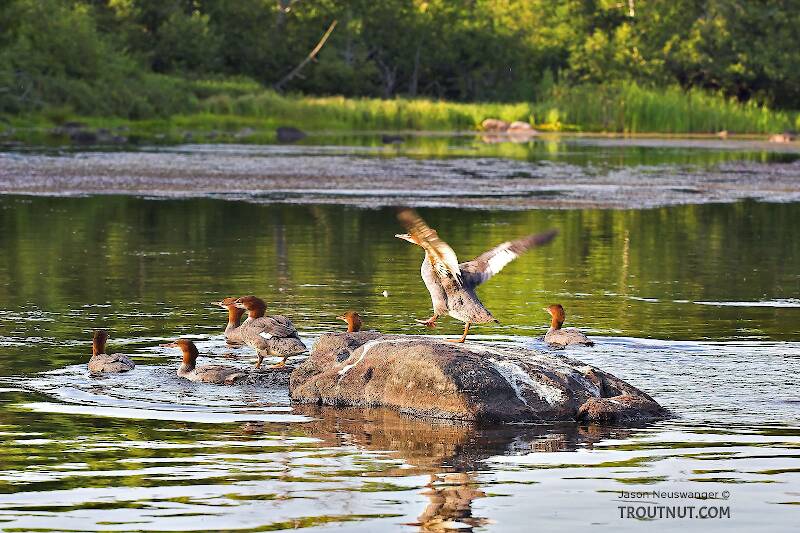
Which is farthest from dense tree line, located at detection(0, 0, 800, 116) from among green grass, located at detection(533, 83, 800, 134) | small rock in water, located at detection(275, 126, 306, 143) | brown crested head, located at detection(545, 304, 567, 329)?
brown crested head, located at detection(545, 304, 567, 329)

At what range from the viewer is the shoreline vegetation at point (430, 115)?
7269cm

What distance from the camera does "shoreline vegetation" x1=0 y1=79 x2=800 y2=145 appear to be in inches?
2862

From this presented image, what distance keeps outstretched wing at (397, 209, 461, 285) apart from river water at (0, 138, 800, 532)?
1.53 metres

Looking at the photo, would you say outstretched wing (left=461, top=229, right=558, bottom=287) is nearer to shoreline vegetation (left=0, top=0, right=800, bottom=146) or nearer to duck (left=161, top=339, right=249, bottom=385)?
duck (left=161, top=339, right=249, bottom=385)

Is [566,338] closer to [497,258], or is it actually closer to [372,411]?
[497,258]

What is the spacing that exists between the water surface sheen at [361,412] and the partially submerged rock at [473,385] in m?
0.26

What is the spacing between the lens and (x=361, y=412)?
474 inches

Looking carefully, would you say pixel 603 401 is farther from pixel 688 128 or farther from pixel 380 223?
pixel 688 128

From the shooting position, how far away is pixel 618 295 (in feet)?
66.1

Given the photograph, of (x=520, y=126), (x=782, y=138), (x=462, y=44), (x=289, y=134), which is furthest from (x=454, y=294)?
(x=462, y=44)

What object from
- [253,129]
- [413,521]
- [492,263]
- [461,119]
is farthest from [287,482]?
[461,119]

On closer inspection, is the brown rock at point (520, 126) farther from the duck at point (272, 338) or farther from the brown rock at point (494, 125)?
the duck at point (272, 338)

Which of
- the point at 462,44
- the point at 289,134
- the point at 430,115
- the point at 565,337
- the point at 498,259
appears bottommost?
the point at 565,337

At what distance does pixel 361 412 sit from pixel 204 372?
184 cm
